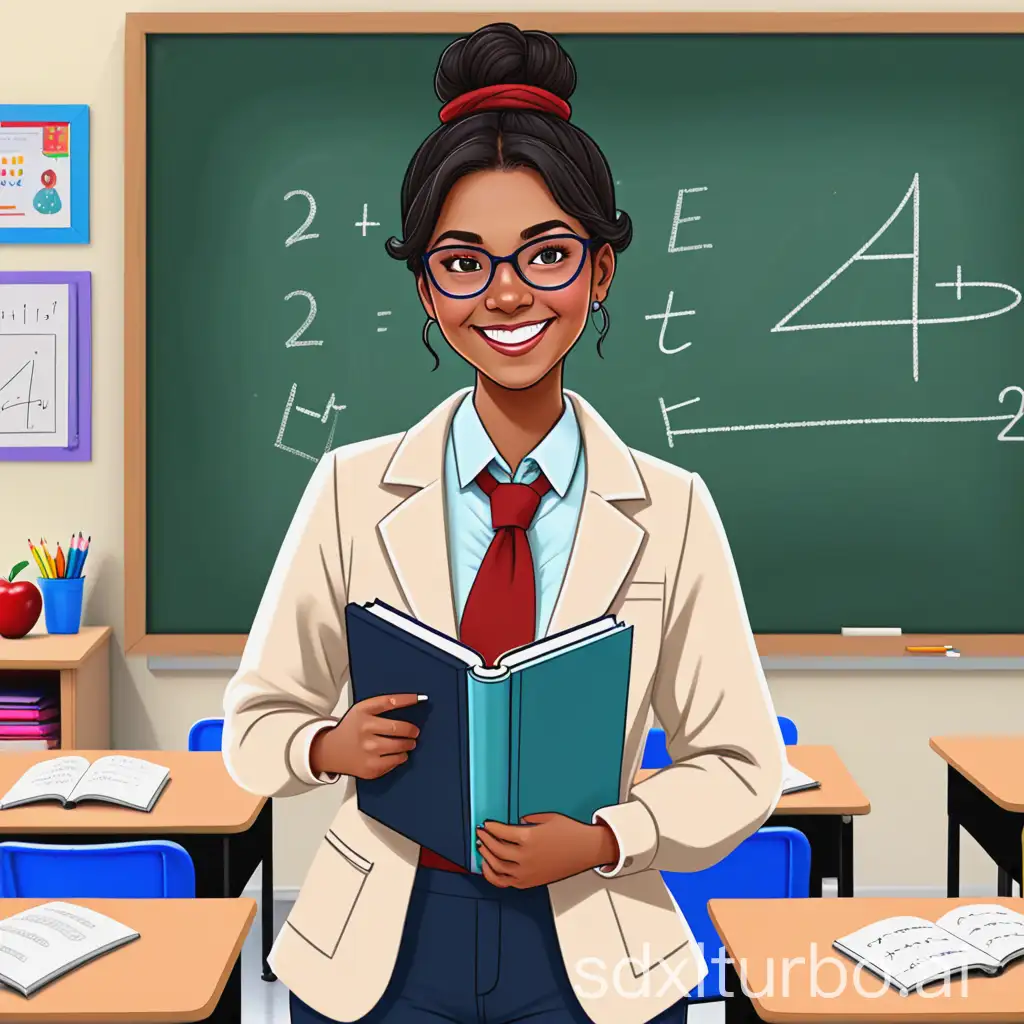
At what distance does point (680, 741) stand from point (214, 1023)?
99 centimetres

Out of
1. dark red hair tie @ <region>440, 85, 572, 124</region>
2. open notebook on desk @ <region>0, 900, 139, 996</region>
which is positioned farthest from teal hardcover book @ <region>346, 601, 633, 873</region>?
open notebook on desk @ <region>0, 900, 139, 996</region>

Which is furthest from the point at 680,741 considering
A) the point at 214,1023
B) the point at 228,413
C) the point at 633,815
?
the point at 228,413

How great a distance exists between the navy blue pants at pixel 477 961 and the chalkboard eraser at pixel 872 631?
8.47ft

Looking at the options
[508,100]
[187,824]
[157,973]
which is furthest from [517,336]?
[187,824]

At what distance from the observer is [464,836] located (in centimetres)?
100

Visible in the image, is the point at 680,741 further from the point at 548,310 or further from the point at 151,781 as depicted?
the point at 151,781

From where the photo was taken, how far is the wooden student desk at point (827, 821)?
2.50 meters

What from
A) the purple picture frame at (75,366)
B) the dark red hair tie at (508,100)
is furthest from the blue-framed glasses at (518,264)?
the purple picture frame at (75,366)

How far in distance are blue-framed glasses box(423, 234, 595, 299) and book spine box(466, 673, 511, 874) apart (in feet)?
1.22

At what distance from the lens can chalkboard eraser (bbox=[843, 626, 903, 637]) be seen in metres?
3.48

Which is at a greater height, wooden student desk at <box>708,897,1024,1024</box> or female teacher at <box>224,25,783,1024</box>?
female teacher at <box>224,25,783,1024</box>

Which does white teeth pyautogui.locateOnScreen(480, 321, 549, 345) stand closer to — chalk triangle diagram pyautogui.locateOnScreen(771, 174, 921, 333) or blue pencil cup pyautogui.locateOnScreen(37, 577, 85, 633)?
chalk triangle diagram pyautogui.locateOnScreen(771, 174, 921, 333)

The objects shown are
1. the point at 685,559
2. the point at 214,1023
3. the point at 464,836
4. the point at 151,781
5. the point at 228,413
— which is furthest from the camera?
the point at 228,413

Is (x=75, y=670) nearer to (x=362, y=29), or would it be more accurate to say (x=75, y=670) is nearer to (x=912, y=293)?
(x=362, y=29)
